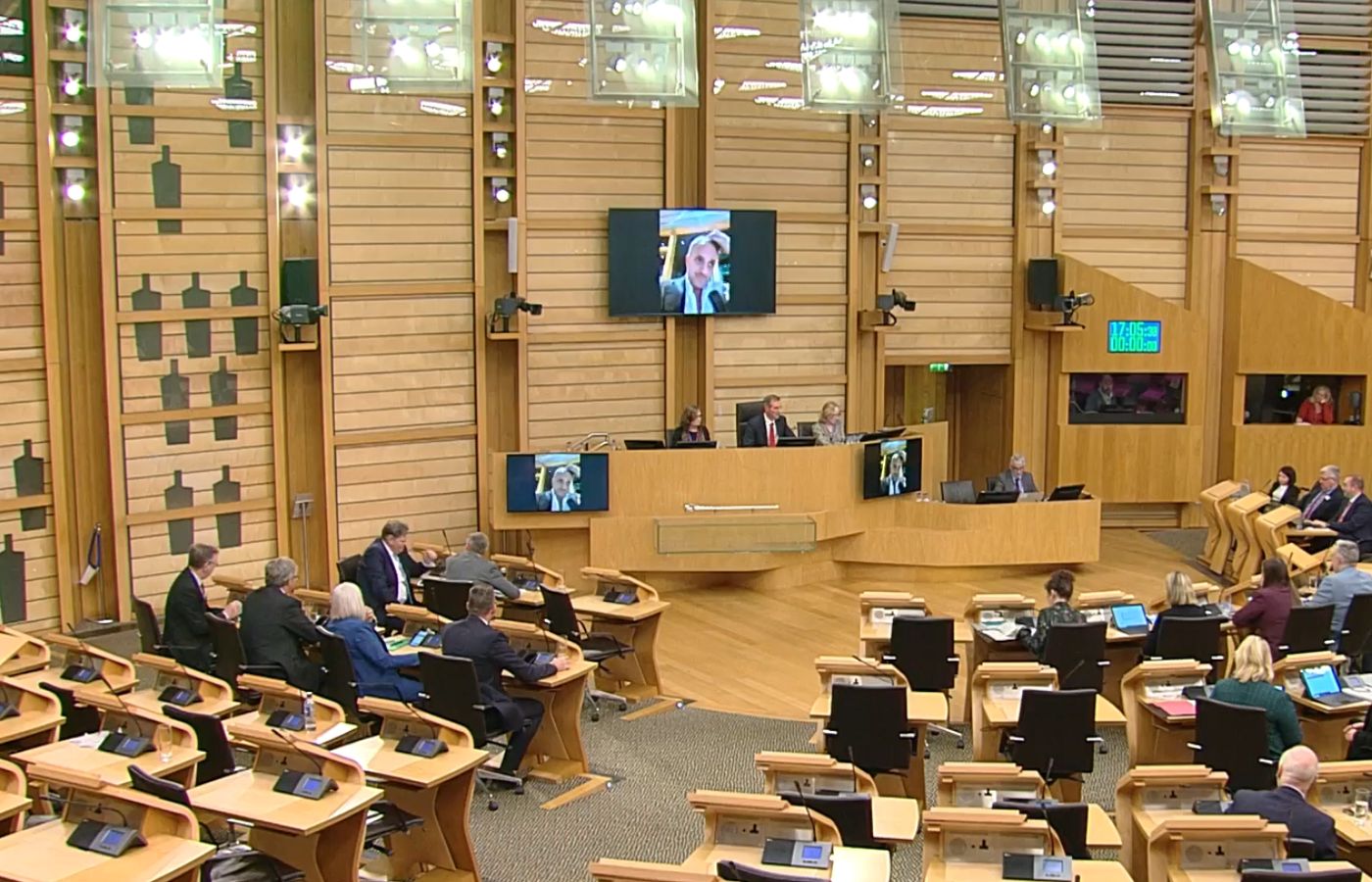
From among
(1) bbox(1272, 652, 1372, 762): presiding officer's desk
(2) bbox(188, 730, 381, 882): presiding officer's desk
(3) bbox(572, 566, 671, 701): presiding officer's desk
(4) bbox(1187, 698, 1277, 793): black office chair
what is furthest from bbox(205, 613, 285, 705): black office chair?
(1) bbox(1272, 652, 1372, 762): presiding officer's desk

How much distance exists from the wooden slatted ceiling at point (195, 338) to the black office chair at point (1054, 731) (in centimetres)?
803

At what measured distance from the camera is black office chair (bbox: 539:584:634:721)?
1005 cm

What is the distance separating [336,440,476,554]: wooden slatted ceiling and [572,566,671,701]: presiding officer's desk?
3713 mm

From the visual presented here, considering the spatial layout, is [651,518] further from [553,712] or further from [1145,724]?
[1145,724]

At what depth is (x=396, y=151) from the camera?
1376cm

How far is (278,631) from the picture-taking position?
30.6ft

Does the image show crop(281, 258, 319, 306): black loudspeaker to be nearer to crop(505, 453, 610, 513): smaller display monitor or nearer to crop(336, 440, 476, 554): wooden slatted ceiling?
crop(336, 440, 476, 554): wooden slatted ceiling

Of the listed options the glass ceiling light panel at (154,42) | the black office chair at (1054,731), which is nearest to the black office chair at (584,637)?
the black office chair at (1054,731)

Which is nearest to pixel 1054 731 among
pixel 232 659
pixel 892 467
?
pixel 232 659

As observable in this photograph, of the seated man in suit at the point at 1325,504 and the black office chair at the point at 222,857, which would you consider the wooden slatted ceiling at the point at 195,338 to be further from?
the seated man in suit at the point at 1325,504

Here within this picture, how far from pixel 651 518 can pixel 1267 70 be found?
687 centimetres

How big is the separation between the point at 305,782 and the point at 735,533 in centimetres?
768

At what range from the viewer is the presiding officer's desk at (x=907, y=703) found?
317 inches

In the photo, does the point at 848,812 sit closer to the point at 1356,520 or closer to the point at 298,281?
the point at 298,281
